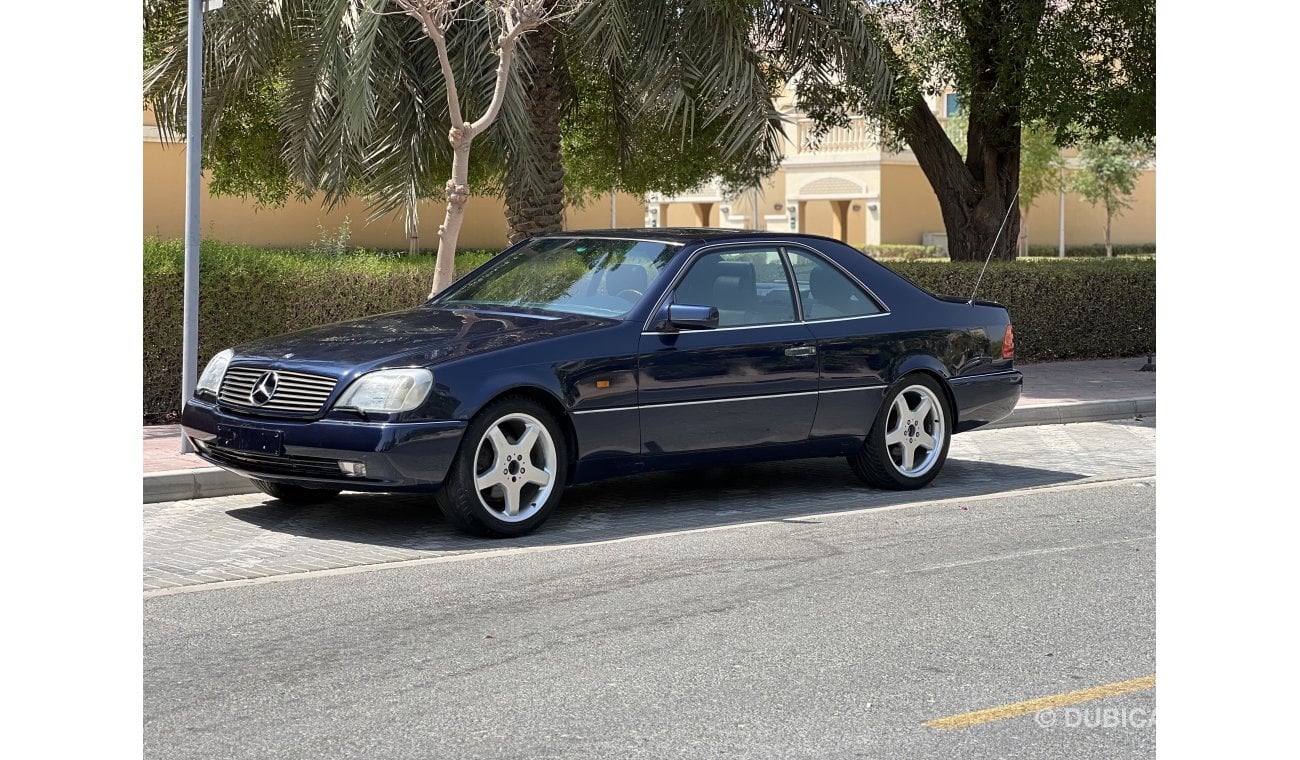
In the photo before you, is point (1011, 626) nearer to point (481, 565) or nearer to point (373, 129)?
point (481, 565)

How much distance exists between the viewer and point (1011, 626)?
627cm

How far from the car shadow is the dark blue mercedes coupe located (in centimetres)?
19

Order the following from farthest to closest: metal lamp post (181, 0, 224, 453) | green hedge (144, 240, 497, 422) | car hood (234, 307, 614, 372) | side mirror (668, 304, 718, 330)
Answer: green hedge (144, 240, 497, 422), metal lamp post (181, 0, 224, 453), side mirror (668, 304, 718, 330), car hood (234, 307, 614, 372)

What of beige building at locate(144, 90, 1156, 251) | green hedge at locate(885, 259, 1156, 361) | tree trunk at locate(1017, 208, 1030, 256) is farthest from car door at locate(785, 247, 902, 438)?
tree trunk at locate(1017, 208, 1030, 256)

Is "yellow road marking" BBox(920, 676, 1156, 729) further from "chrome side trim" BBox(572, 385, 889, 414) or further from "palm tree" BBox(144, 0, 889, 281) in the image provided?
"palm tree" BBox(144, 0, 889, 281)

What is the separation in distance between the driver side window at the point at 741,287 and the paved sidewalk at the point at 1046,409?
9.48ft

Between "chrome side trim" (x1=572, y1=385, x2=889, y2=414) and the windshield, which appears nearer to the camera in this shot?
"chrome side trim" (x1=572, y1=385, x2=889, y2=414)

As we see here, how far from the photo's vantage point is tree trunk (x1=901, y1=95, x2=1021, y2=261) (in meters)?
20.4

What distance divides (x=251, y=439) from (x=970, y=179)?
14.2 metres

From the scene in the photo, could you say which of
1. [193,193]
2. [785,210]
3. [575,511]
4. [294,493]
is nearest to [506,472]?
[575,511]

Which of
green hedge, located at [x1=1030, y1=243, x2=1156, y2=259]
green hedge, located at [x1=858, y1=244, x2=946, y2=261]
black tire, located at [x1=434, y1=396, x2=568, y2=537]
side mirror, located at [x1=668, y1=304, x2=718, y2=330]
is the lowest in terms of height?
black tire, located at [x1=434, y1=396, x2=568, y2=537]

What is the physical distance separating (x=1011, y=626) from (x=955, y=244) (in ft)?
49.0

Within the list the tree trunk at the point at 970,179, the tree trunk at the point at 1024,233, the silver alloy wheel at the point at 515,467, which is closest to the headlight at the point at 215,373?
the silver alloy wheel at the point at 515,467

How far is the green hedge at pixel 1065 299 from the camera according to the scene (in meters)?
17.9
